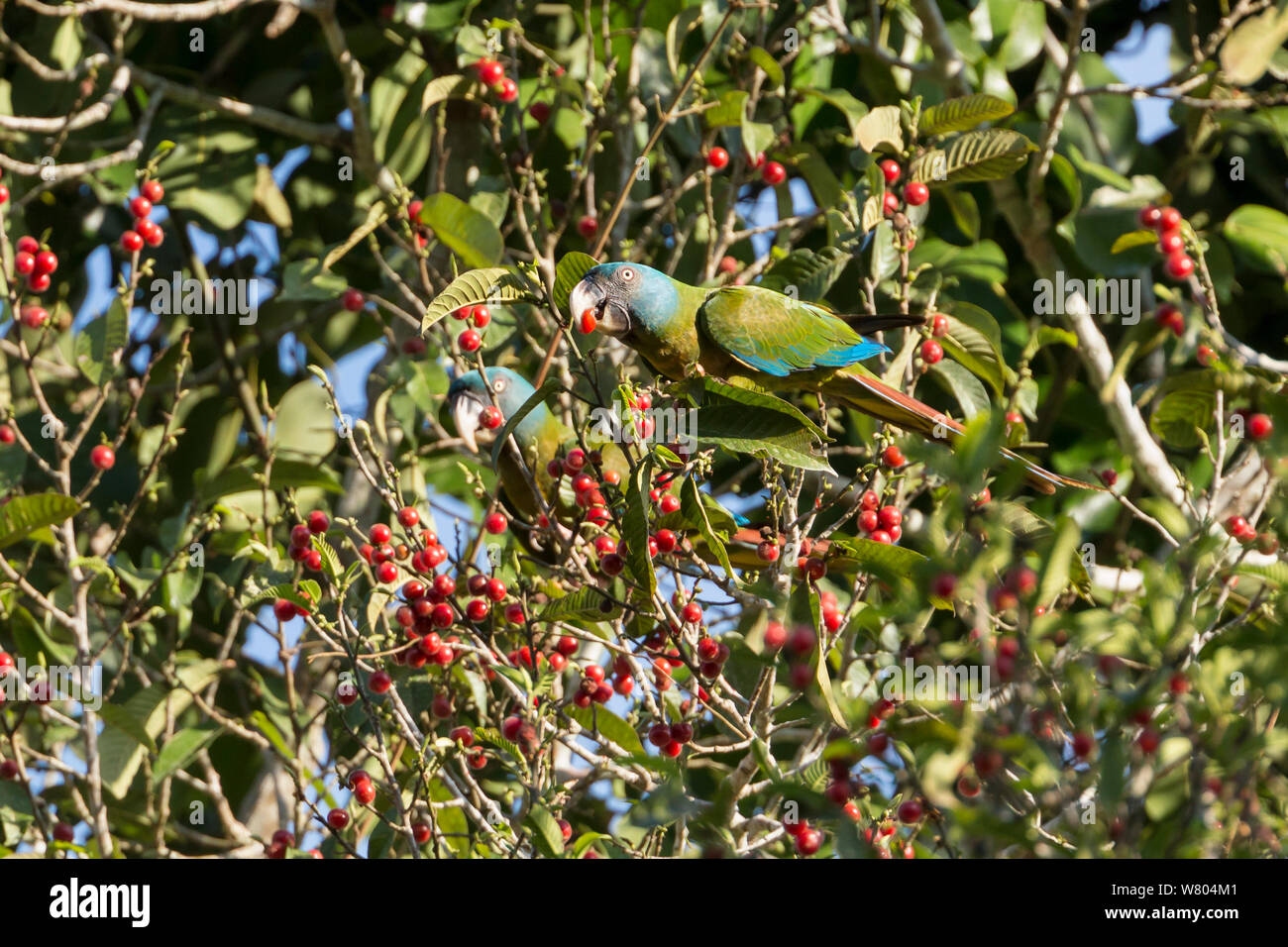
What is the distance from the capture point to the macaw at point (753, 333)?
304cm

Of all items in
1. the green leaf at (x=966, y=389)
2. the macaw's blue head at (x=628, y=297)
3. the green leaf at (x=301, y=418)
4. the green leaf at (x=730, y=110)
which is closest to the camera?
the macaw's blue head at (x=628, y=297)

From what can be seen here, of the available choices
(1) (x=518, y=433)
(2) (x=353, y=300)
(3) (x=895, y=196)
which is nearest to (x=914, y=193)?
(3) (x=895, y=196)

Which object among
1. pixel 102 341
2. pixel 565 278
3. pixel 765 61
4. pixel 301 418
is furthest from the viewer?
pixel 301 418

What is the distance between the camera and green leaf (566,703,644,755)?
2902mm

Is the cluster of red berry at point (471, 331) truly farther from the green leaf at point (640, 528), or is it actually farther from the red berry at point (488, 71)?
the red berry at point (488, 71)

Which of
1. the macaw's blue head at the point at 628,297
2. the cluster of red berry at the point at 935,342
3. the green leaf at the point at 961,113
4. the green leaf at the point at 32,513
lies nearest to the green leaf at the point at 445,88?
the macaw's blue head at the point at 628,297

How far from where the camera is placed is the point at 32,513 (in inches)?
126

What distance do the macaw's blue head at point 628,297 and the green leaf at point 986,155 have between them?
819 mm

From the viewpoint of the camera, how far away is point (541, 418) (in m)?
4.06

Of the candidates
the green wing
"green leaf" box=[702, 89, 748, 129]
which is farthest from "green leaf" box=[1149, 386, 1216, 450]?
"green leaf" box=[702, 89, 748, 129]

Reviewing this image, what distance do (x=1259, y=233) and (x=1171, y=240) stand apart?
157cm

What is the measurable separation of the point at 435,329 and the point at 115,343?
844 mm

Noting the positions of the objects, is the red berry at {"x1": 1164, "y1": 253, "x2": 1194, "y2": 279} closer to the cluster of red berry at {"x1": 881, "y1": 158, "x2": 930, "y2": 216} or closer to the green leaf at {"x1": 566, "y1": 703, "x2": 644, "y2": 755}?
the cluster of red berry at {"x1": 881, "y1": 158, "x2": 930, "y2": 216}

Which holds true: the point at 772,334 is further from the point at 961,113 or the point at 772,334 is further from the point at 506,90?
the point at 506,90
